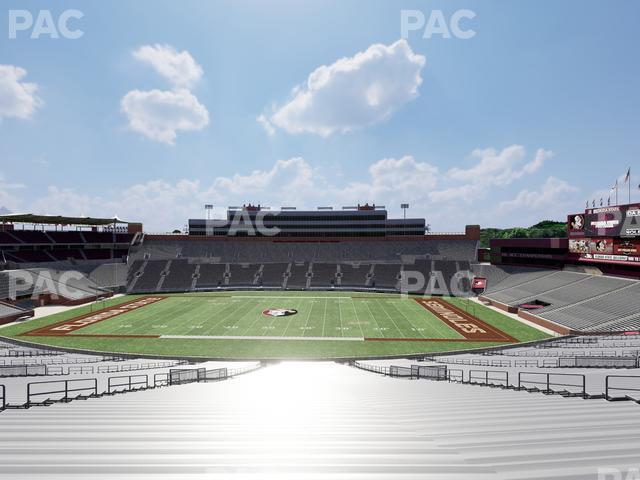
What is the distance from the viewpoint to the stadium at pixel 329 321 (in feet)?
30.7

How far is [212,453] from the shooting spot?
524cm

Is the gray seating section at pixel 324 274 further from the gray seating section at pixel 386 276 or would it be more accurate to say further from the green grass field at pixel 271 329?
the green grass field at pixel 271 329

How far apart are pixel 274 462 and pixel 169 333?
35.0m

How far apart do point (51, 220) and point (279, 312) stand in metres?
47.8

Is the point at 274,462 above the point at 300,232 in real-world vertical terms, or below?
below

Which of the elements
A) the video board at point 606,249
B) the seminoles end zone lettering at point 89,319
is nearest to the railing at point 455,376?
the video board at point 606,249

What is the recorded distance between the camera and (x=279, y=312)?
46.1 m

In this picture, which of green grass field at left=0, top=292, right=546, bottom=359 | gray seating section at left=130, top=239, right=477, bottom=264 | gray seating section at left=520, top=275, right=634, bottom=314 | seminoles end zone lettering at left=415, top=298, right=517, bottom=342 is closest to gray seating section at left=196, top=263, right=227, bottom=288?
gray seating section at left=130, top=239, right=477, bottom=264

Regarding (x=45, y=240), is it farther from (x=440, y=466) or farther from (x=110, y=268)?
(x=440, y=466)

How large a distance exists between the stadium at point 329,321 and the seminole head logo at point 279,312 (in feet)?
1.27

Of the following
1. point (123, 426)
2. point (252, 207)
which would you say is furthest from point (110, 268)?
point (123, 426)

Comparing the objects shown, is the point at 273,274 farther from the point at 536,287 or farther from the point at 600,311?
the point at 600,311

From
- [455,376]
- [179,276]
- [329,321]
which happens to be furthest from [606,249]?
[179,276]

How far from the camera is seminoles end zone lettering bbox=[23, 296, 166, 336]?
3680 cm
